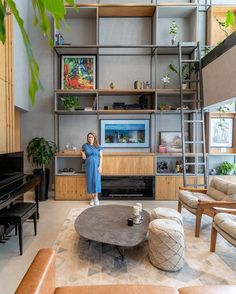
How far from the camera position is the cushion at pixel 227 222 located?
2.46m

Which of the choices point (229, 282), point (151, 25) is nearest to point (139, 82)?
point (151, 25)

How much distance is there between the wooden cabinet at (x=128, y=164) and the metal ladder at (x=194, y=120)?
2.66 feet

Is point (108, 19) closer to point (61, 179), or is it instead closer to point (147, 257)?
point (61, 179)

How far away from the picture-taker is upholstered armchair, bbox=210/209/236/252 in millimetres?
2453

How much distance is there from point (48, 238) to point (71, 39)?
4590mm

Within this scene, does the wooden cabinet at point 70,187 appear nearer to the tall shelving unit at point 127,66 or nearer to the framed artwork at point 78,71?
the tall shelving unit at point 127,66

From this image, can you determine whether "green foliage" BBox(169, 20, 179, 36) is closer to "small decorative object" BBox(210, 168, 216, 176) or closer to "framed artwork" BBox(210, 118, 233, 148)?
"framed artwork" BBox(210, 118, 233, 148)

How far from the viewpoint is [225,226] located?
8.46 feet

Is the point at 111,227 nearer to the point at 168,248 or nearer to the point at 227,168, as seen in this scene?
the point at 168,248

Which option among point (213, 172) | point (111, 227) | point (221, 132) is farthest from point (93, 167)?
point (221, 132)

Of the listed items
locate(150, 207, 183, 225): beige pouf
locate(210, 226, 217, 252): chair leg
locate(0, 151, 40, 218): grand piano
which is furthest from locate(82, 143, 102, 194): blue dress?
locate(210, 226, 217, 252): chair leg

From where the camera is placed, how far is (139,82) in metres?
5.36

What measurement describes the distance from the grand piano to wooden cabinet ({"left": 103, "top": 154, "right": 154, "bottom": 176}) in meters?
1.70

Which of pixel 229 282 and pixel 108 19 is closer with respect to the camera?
pixel 229 282
